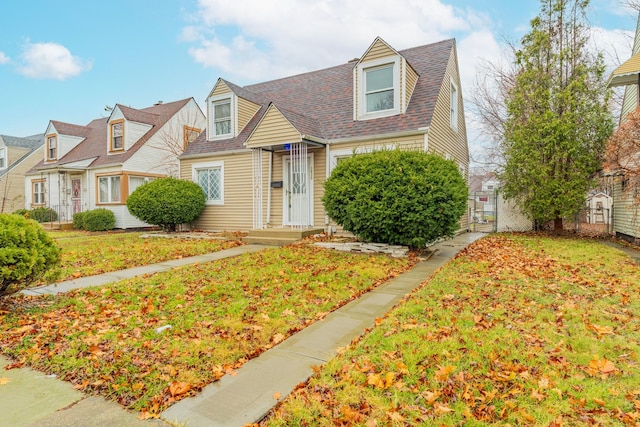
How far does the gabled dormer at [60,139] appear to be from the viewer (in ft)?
70.7

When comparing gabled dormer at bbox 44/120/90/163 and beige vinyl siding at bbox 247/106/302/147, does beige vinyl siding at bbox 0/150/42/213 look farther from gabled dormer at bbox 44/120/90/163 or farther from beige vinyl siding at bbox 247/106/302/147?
beige vinyl siding at bbox 247/106/302/147

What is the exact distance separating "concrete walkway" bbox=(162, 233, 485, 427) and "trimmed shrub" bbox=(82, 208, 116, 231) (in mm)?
16343

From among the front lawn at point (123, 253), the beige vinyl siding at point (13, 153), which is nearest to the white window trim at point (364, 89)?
the front lawn at point (123, 253)

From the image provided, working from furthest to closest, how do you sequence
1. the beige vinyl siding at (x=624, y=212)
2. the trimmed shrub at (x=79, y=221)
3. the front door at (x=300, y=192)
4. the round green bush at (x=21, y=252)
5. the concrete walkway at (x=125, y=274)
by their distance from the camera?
the trimmed shrub at (x=79, y=221), the front door at (x=300, y=192), the beige vinyl siding at (x=624, y=212), the concrete walkway at (x=125, y=274), the round green bush at (x=21, y=252)

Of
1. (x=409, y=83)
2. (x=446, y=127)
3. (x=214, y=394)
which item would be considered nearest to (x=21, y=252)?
(x=214, y=394)

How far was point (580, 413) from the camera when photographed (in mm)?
2277

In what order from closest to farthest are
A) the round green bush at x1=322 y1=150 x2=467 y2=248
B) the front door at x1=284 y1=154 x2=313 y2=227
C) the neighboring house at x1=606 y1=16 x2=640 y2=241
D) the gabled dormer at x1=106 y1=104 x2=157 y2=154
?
the round green bush at x1=322 y1=150 x2=467 y2=248 → the neighboring house at x1=606 y1=16 x2=640 y2=241 → the front door at x1=284 y1=154 x2=313 y2=227 → the gabled dormer at x1=106 y1=104 x2=157 y2=154

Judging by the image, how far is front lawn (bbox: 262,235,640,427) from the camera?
2.28 m

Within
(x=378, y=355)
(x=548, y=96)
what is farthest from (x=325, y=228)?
(x=548, y=96)

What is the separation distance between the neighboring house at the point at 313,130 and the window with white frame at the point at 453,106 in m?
0.04

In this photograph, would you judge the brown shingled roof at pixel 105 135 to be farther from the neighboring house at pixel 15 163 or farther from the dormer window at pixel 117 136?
the neighboring house at pixel 15 163

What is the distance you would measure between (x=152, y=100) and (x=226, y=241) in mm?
17667

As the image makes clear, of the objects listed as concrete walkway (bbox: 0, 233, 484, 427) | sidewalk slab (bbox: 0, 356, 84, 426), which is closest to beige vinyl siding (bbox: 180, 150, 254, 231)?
concrete walkway (bbox: 0, 233, 484, 427)

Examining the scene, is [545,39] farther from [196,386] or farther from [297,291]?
[196,386]
